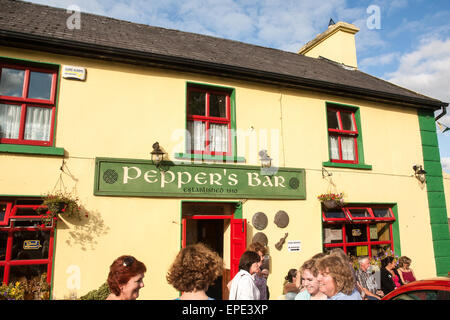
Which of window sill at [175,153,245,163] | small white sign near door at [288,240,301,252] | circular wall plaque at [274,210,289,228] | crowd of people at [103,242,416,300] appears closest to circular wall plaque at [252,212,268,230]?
circular wall plaque at [274,210,289,228]

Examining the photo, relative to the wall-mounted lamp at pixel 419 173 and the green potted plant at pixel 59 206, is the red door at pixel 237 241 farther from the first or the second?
the wall-mounted lamp at pixel 419 173

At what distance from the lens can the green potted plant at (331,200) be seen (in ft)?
25.2

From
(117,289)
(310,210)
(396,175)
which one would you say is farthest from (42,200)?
(396,175)

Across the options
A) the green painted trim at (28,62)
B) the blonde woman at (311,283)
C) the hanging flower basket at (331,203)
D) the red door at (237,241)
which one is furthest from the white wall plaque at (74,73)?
the hanging flower basket at (331,203)

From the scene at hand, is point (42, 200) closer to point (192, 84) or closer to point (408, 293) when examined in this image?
point (192, 84)

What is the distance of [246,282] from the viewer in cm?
366

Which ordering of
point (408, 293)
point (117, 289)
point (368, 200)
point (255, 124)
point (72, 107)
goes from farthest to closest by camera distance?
point (368, 200)
point (255, 124)
point (72, 107)
point (408, 293)
point (117, 289)

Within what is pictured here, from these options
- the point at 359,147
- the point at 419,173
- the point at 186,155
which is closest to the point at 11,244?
the point at 186,155

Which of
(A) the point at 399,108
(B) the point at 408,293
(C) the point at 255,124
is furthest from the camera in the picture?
(A) the point at 399,108

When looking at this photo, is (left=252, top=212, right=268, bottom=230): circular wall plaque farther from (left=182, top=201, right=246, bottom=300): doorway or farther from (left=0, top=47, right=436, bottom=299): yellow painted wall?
(left=182, top=201, right=246, bottom=300): doorway

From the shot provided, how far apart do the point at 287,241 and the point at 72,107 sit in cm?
581

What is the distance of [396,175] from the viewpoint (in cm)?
911

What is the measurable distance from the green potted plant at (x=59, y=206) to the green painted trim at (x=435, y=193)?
9.92 m

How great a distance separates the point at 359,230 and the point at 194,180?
5028 mm
